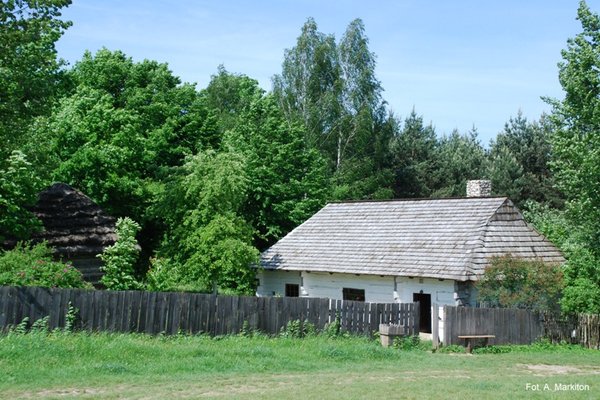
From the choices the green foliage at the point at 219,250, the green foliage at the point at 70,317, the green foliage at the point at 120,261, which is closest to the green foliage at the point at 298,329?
the green foliage at the point at 219,250

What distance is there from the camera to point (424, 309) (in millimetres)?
27203

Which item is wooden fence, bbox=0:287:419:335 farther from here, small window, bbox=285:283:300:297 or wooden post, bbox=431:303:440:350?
small window, bbox=285:283:300:297

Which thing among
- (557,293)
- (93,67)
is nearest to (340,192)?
(93,67)

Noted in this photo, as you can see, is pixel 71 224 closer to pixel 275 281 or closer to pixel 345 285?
pixel 275 281

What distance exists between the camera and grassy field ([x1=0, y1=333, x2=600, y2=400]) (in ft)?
42.4

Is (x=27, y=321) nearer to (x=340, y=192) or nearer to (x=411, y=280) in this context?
(x=411, y=280)

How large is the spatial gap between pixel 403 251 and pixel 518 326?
20.5 feet

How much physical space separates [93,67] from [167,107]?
4422 millimetres

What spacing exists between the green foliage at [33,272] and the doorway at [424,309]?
38.8 ft

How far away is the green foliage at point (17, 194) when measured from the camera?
21812 millimetres

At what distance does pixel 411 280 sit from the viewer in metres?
26.6

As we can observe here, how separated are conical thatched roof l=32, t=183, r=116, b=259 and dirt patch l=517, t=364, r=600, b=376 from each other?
50.9ft

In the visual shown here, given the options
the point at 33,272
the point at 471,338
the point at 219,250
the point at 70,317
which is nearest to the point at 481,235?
the point at 471,338

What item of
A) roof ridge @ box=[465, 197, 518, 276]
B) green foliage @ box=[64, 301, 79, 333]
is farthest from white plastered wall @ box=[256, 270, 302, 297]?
green foliage @ box=[64, 301, 79, 333]
